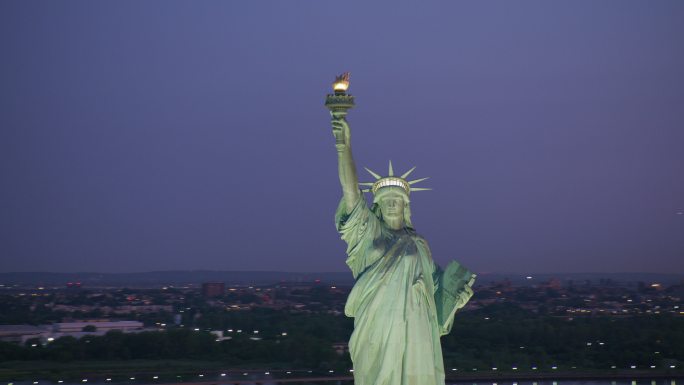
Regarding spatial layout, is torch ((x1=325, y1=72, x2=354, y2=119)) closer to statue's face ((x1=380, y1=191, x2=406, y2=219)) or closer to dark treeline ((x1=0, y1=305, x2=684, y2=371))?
statue's face ((x1=380, y1=191, x2=406, y2=219))

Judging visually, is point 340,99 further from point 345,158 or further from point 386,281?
point 386,281

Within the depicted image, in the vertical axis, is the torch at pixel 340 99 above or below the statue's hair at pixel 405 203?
above

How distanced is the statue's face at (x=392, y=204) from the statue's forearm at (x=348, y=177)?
411 millimetres

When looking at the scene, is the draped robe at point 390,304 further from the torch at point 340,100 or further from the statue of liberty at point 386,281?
the torch at point 340,100

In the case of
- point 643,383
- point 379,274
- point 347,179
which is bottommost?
point 643,383

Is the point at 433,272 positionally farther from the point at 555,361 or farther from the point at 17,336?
the point at 17,336

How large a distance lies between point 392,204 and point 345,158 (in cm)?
81

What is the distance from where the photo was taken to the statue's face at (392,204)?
12.0 metres

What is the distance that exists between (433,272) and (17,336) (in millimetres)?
59667

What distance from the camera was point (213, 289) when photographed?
358ft

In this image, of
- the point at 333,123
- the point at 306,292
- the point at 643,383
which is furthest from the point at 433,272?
the point at 306,292

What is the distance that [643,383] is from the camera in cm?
5288

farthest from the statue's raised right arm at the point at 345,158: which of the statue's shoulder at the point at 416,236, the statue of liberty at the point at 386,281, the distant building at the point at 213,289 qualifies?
the distant building at the point at 213,289

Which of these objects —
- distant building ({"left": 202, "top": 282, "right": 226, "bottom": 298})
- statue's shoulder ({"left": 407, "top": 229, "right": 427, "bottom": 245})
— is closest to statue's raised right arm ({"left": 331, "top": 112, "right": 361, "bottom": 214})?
statue's shoulder ({"left": 407, "top": 229, "right": 427, "bottom": 245})
